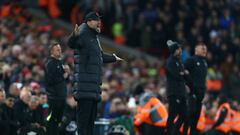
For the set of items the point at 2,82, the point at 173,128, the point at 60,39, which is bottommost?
the point at 173,128

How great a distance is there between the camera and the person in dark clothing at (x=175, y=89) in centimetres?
1552

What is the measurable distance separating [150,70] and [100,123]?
30.9 ft

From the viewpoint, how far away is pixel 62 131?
53.4 ft

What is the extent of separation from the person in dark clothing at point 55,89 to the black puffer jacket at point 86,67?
2.17 metres

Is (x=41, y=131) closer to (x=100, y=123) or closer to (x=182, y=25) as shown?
(x=100, y=123)

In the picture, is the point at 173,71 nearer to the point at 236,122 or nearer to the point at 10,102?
the point at 10,102

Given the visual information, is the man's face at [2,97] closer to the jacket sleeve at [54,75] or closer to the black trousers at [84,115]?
the jacket sleeve at [54,75]

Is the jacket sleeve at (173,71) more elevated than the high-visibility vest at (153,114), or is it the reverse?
the jacket sleeve at (173,71)

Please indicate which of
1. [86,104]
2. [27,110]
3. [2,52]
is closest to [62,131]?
[27,110]

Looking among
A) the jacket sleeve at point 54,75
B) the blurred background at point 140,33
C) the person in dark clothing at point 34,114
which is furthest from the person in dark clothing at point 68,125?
the blurred background at point 140,33

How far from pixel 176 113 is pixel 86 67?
360 centimetres

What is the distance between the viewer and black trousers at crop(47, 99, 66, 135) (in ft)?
47.9

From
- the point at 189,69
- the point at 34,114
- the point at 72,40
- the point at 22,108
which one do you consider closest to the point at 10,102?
the point at 22,108

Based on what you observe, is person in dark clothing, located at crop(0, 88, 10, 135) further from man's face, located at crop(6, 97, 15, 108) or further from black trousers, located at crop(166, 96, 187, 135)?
black trousers, located at crop(166, 96, 187, 135)
